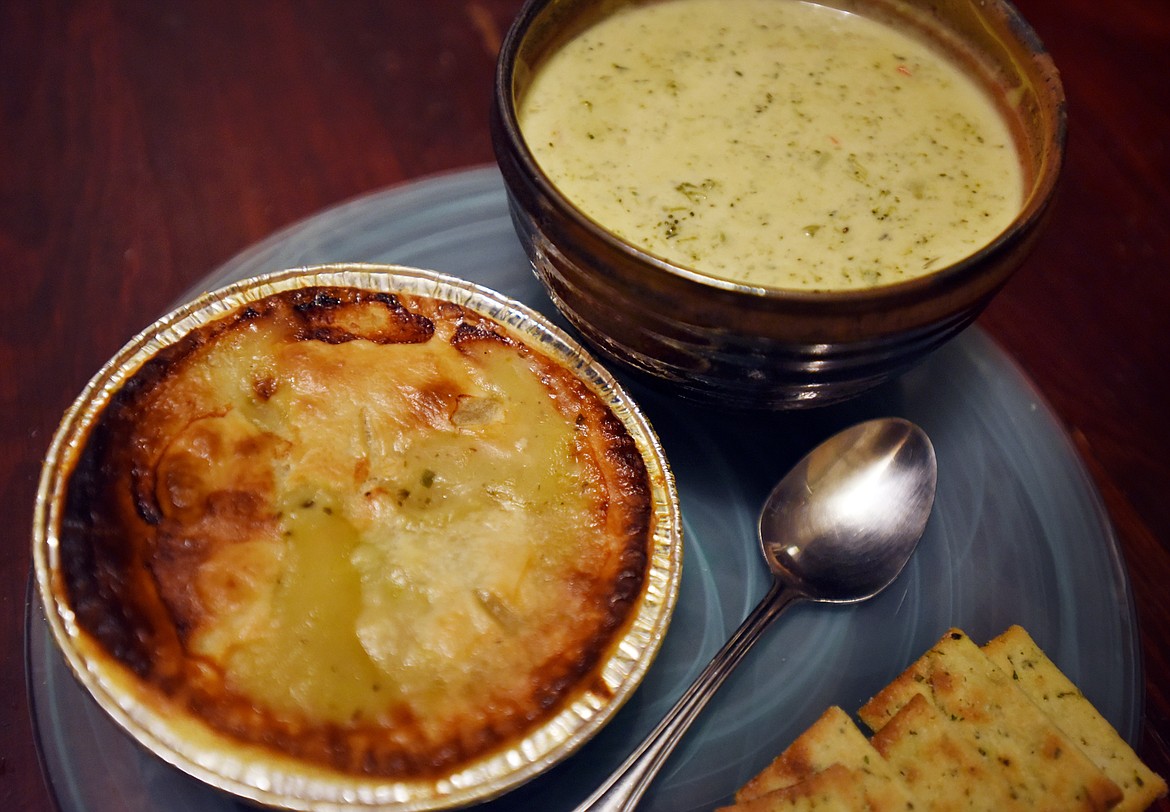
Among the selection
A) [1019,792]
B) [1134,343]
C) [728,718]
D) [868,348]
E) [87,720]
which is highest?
[868,348]

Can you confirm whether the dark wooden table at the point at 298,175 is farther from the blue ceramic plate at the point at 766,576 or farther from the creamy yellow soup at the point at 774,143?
the creamy yellow soup at the point at 774,143

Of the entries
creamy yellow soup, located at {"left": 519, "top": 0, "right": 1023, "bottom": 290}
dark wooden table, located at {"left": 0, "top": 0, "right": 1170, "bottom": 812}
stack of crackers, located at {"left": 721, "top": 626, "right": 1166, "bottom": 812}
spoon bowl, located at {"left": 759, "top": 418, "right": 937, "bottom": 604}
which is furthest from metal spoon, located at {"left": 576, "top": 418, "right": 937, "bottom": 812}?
dark wooden table, located at {"left": 0, "top": 0, "right": 1170, "bottom": 812}

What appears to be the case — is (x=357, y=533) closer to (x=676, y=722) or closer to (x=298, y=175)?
(x=676, y=722)

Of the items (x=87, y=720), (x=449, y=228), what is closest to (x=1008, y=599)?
(x=449, y=228)

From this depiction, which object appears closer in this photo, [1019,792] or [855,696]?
[1019,792]

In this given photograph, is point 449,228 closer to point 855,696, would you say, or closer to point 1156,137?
point 855,696

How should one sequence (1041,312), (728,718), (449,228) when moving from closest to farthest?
(728,718)
(449,228)
(1041,312)

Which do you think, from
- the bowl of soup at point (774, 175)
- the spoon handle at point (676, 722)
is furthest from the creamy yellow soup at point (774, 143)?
the spoon handle at point (676, 722)

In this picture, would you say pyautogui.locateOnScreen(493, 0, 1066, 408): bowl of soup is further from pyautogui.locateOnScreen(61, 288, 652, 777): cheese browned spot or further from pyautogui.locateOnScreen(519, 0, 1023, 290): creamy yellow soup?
pyautogui.locateOnScreen(61, 288, 652, 777): cheese browned spot
